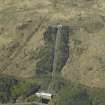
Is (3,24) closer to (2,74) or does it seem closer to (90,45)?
(2,74)

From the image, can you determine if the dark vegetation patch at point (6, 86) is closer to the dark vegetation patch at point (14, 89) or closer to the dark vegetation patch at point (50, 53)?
the dark vegetation patch at point (14, 89)

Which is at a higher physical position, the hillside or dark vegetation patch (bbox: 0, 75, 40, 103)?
the hillside

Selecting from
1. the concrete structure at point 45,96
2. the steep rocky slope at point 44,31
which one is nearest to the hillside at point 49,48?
the steep rocky slope at point 44,31

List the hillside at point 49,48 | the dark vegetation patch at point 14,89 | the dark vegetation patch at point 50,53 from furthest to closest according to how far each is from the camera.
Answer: the dark vegetation patch at point 50,53, the hillside at point 49,48, the dark vegetation patch at point 14,89

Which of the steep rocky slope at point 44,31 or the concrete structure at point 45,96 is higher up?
the steep rocky slope at point 44,31

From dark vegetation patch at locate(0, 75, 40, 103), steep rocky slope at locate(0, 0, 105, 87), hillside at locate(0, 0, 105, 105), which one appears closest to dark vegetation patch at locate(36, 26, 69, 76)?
hillside at locate(0, 0, 105, 105)

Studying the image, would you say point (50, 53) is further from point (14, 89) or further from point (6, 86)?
point (14, 89)

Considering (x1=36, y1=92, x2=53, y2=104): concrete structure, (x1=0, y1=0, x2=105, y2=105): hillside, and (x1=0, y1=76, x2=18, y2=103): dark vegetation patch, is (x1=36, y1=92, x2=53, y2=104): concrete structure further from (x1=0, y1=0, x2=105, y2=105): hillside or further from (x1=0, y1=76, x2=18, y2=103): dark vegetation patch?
(x1=0, y1=76, x2=18, y2=103): dark vegetation patch

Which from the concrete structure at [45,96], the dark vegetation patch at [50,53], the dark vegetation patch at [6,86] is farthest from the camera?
the dark vegetation patch at [50,53]

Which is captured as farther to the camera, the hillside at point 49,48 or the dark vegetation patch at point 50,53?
the dark vegetation patch at point 50,53
